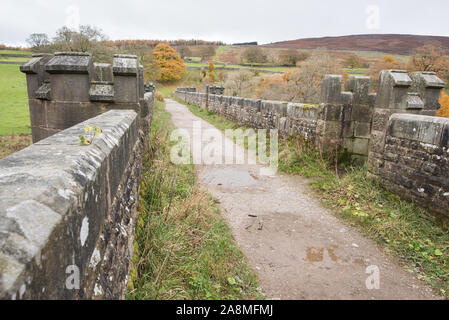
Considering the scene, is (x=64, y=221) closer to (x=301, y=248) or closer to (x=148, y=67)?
(x=301, y=248)

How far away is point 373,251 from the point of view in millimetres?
4176

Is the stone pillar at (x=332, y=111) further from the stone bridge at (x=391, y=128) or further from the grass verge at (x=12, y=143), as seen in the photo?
the grass verge at (x=12, y=143)

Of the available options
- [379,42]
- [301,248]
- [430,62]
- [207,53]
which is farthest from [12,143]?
[207,53]

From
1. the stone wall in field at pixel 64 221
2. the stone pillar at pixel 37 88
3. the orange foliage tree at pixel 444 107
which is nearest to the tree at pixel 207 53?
the orange foliage tree at pixel 444 107

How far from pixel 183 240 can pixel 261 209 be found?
7.12 ft

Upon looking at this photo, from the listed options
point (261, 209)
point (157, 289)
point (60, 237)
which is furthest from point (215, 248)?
point (60, 237)

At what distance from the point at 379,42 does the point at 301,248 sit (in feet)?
245

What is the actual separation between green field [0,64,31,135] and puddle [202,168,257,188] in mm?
13741

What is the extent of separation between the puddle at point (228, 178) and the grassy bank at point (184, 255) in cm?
178

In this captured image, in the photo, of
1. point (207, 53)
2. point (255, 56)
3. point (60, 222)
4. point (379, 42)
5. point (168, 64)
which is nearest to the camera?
point (60, 222)

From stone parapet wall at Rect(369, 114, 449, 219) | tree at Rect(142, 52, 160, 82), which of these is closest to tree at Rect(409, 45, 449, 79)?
stone parapet wall at Rect(369, 114, 449, 219)

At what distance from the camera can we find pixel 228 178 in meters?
7.00

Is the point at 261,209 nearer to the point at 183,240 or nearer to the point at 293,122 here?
the point at 183,240

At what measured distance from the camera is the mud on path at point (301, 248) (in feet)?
11.1
